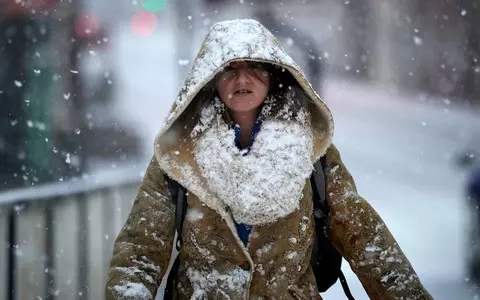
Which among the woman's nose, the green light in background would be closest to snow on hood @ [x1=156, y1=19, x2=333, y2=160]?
the woman's nose

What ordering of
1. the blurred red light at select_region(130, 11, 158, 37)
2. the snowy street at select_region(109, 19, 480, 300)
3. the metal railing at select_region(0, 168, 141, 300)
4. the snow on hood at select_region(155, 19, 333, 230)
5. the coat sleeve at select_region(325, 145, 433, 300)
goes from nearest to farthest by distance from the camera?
the snow on hood at select_region(155, 19, 333, 230) → the coat sleeve at select_region(325, 145, 433, 300) → the metal railing at select_region(0, 168, 141, 300) → the snowy street at select_region(109, 19, 480, 300) → the blurred red light at select_region(130, 11, 158, 37)

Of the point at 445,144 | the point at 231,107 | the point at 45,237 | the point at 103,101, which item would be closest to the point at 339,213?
the point at 231,107

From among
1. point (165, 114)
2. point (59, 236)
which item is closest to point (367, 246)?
point (59, 236)

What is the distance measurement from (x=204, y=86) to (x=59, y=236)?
2620mm

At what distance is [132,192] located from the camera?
5723 mm

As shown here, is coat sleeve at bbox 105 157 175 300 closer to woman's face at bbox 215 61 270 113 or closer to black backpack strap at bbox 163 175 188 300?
black backpack strap at bbox 163 175 188 300

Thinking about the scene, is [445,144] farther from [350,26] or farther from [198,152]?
[198,152]

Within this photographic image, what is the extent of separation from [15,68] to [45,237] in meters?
3.79

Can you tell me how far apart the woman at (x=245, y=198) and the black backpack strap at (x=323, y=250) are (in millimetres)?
33

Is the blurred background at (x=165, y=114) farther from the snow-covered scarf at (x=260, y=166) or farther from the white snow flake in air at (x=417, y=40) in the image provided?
the snow-covered scarf at (x=260, y=166)

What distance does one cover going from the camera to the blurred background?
16.0ft

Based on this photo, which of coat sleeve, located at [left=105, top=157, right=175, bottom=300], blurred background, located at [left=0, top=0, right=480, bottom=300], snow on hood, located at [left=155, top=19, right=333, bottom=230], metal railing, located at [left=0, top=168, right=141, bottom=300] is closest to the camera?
coat sleeve, located at [left=105, top=157, right=175, bottom=300]

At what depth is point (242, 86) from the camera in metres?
2.45

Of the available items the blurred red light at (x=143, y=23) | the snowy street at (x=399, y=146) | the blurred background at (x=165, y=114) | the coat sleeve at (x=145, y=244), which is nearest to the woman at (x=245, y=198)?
the coat sleeve at (x=145, y=244)
